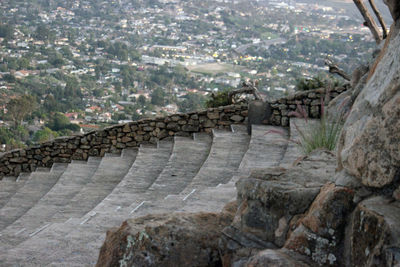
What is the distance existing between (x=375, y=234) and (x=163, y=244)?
108 centimetres

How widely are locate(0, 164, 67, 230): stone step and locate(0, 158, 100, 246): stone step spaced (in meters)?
0.27

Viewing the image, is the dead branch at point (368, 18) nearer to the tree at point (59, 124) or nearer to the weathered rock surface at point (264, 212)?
the weathered rock surface at point (264, 212)

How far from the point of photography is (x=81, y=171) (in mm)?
9188

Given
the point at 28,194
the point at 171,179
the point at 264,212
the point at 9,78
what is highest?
the point at 264,212

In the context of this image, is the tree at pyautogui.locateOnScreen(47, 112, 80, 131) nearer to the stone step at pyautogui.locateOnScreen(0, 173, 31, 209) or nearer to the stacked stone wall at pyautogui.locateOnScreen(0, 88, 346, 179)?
the stacked stone wall at pyautogui.locateOnScreen(0, 88, 346, 179)

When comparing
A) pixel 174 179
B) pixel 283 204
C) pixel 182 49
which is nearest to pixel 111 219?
pixel 174 179

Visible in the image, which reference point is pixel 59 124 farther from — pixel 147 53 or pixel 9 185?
pixel 147 53

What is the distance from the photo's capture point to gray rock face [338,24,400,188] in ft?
7.70

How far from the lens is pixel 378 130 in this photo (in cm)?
244

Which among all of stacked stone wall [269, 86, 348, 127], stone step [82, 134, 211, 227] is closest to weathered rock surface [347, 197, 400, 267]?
stone step [82, 134, 211, 227]

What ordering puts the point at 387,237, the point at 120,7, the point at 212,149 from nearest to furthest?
1. the point at 387,237
2. the point at 212,149
3. the point at 120,7

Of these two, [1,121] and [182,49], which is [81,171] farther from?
[182,49]

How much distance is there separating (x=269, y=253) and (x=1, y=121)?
21.2 meters

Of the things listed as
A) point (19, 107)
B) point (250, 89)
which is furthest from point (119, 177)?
point (19, 107)
